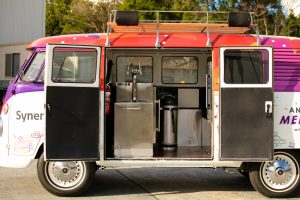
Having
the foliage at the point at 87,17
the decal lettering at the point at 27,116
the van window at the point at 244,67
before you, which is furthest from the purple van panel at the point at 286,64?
the foliage at the point at 87,17

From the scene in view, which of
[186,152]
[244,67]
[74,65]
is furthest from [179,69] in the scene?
[74,65]

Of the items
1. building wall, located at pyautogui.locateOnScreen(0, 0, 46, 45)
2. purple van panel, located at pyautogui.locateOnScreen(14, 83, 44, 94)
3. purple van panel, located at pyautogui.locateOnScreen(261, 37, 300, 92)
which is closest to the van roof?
purple van panel, located at pyautogui.locateOnScreen(261, 37, 300, 92)

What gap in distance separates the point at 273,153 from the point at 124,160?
2.22m

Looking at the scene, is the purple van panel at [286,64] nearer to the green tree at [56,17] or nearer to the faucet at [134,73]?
the faucet at [134,73]

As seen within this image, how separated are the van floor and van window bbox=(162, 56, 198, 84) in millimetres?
1202

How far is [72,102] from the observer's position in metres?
7.47

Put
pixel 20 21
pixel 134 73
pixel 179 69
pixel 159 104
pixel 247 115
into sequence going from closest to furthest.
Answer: pixel 247 115
pixel 134 73
pixel 159 104
pixel 179 69
pixel 20 21

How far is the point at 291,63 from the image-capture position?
26.1ft

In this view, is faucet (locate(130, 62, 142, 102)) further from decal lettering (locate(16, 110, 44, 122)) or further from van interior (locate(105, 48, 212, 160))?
decal lettering (locate(16, 110, 44, 122))

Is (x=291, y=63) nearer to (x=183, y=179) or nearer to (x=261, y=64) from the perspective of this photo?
(x=261, y=64)

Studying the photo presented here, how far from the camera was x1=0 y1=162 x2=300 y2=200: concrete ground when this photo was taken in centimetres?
806

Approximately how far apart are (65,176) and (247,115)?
113 inches

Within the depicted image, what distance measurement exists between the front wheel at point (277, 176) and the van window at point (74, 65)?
2.93 m

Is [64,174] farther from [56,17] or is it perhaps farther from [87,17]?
[56,17]
